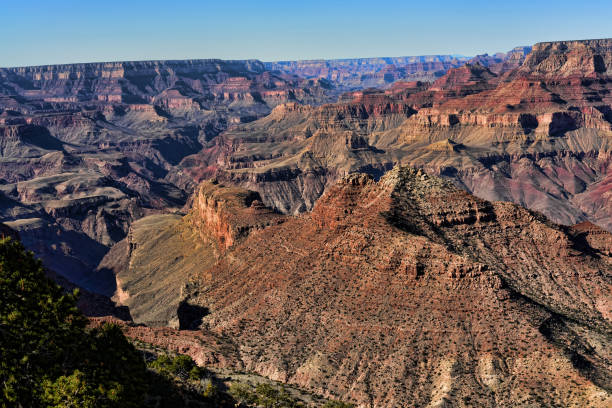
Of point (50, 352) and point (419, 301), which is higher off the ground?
point (50, 352)

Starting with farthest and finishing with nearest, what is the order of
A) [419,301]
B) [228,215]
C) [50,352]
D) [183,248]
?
[183,248]
[228,215]
[419,301]
[50,352]

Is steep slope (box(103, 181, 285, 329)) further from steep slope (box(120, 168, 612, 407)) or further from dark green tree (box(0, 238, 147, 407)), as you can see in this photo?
dark green tree (box(0, 238, 147, 407))

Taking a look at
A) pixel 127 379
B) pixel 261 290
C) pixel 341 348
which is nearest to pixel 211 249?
pixel 261 290

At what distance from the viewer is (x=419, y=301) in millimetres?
73438

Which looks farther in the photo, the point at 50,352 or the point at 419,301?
the point at 419,301

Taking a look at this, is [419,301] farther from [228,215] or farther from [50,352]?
[228,215]

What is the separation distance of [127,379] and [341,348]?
3473 cm

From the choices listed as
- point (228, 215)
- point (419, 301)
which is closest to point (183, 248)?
point (228, 215)

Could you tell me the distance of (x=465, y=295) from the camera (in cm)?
7262

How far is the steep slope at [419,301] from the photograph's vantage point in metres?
64.0

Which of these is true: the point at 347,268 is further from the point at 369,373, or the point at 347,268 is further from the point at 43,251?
the point at 43,251

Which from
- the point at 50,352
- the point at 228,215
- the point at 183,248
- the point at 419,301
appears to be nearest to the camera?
the point at 50,352

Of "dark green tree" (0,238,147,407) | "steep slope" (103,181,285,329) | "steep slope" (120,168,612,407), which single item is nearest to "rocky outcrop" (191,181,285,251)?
"steep slope" (103,181,285,329)

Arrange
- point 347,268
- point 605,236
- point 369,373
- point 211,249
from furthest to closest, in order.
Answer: point 211,249 < point 605,236 < point 347,268 < point 369,373
